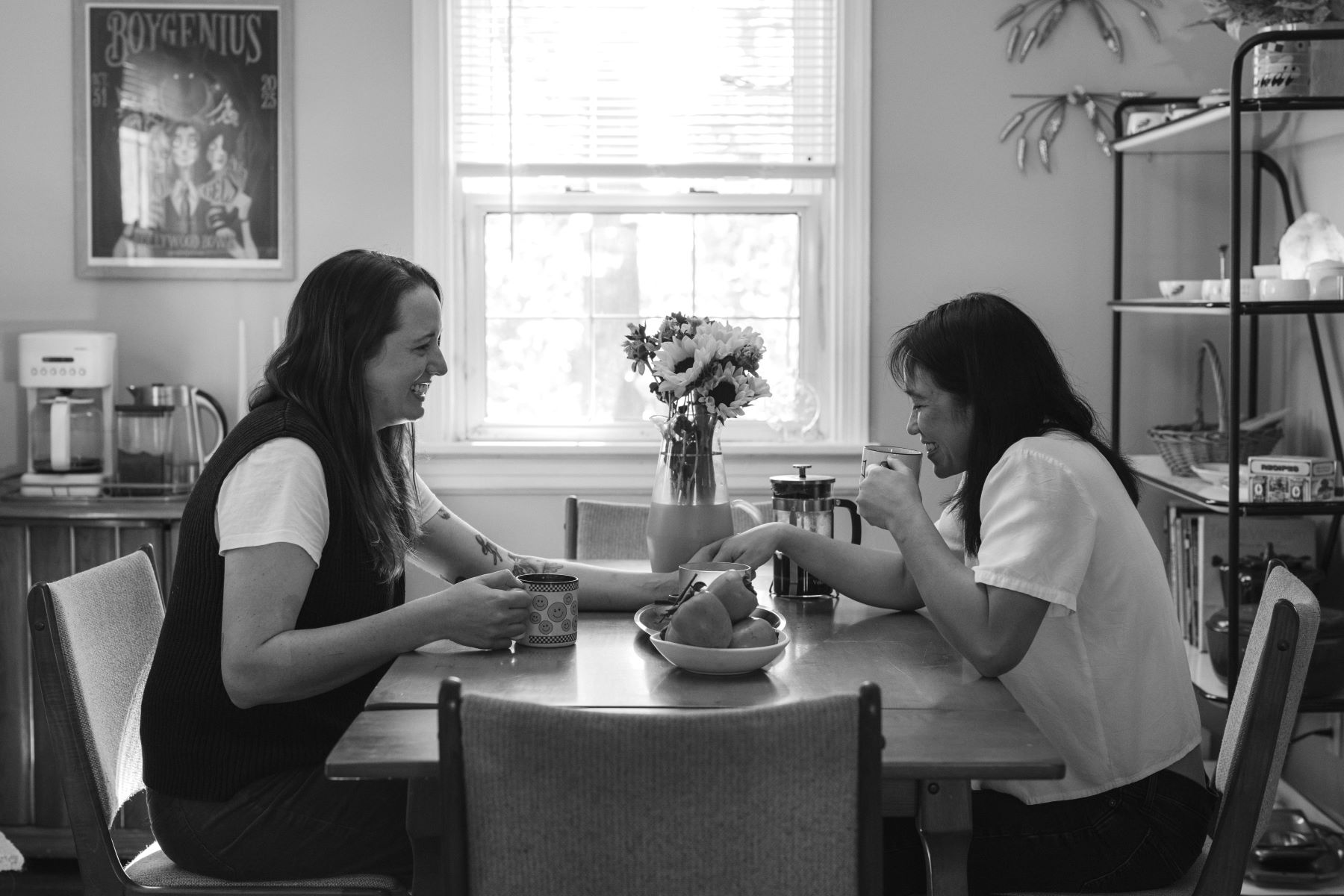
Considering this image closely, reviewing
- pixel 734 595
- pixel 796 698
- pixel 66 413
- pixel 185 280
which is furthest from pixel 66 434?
pixel 796 698

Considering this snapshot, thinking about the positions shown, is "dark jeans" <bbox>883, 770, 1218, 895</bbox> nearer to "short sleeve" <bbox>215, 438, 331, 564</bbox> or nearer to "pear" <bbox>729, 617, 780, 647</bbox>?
"pear" <bbox>729, 617, 780, 647</bbox>

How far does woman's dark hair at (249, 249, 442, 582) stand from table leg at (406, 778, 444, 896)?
0.48 meters

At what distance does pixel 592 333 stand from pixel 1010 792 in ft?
6.95

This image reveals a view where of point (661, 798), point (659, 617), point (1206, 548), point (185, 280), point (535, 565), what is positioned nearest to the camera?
point (661, 798)

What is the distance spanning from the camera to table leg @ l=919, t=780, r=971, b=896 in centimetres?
147

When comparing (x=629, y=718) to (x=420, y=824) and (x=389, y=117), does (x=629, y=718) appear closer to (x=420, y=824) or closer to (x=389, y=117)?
(x=420, y=824)

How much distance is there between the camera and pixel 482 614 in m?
1.75

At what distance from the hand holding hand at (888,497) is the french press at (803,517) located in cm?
28

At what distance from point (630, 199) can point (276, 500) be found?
79.8 inches

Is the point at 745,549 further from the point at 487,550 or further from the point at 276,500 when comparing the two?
the point at 276,500

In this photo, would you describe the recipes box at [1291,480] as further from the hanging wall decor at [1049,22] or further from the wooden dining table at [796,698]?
the hanging wall decor at [1049,22]

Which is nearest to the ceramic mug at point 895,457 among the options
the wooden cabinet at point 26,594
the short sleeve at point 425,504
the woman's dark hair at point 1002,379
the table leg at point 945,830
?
the woman's dark hair at point 1002,379

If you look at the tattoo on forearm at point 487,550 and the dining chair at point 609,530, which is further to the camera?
the dining chair at point 609,530

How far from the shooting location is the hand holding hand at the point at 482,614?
1.75 meters
